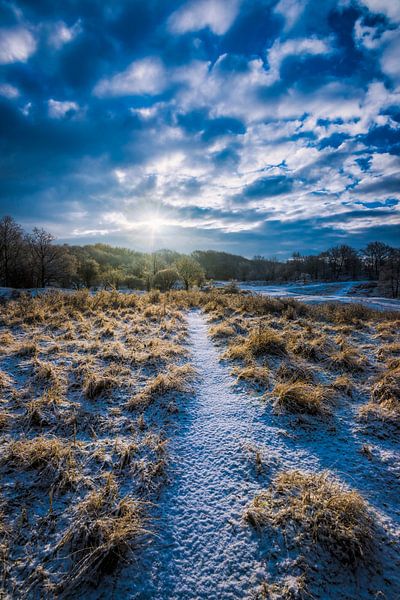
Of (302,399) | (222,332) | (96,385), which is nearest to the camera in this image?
(302,399)

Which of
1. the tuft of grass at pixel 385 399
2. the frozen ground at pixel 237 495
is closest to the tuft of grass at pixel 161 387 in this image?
the frozen ground at pixel 237 495

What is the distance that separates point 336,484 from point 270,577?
1.12 meters

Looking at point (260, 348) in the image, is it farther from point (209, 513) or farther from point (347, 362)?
point (209, 513)

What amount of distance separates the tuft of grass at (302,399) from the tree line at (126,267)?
40.2ft

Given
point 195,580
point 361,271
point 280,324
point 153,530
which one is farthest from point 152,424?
point 361,271

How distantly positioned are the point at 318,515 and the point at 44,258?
132 ft

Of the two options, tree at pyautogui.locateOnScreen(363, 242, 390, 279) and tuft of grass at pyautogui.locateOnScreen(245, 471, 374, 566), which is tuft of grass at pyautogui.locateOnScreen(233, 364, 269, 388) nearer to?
tuft of grass at pyautogui.locateOnScreen(245, 471, 374, 566)

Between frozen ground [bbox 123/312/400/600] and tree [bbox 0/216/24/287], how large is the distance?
35.9 meters

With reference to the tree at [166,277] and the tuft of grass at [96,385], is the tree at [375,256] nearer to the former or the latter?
the tree at [166,277]

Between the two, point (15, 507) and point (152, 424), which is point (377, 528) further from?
point (15, 507)

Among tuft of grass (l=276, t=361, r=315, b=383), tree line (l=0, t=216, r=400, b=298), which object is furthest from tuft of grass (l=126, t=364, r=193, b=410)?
tree line (l=0, t=216, r=400, b=298)

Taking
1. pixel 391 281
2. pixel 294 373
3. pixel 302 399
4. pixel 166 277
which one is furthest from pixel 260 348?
pixel 391 281

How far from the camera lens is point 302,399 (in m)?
3.90

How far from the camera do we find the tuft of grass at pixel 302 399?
3811mm
